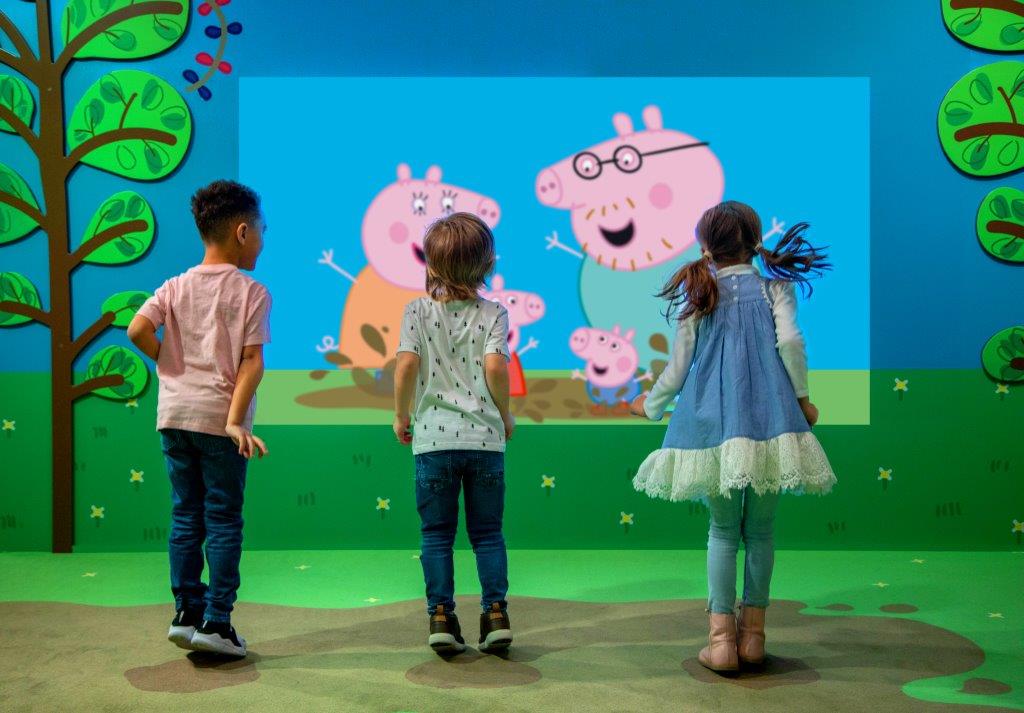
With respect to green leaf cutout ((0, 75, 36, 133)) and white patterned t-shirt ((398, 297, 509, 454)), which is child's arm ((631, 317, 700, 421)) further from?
green leaf cutout ((0, 75, 36, 133))

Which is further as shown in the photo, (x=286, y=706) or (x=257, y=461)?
(x=257, y=461)

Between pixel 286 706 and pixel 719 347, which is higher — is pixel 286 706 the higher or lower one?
the lower one

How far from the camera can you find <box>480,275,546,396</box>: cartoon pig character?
4031mm

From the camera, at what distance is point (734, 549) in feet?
8.41

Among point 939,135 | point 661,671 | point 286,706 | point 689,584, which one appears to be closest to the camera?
point 286,706

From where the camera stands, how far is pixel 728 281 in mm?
2604

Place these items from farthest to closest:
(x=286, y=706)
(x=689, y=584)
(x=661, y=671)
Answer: (x=689, y=584)
(x=661, y=671)
(x=286, y=706)

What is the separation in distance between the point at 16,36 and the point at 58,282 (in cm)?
96

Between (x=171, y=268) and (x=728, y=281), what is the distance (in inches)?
93.2

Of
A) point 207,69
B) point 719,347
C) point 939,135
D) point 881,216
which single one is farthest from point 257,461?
point 939,135

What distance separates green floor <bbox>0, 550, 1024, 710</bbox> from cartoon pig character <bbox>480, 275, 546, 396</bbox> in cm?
69

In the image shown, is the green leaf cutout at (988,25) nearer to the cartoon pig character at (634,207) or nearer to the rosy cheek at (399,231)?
the cartoon pig character at (634,207)

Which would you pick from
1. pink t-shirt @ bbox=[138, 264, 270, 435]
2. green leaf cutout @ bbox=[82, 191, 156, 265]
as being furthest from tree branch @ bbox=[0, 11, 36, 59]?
pink t-shirt @ bbox=[138, 264, 270, 435]

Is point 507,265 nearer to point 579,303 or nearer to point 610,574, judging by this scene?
point 579,303
